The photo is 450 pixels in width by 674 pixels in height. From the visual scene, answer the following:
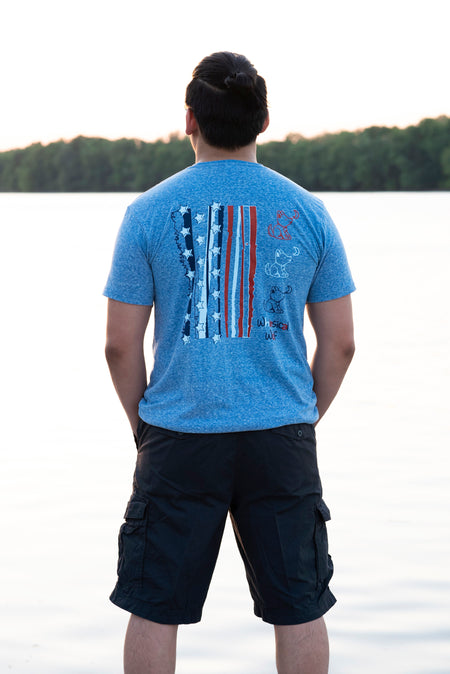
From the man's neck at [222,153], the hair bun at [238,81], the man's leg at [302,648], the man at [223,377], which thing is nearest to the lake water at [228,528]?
the man's leg at [302,648]

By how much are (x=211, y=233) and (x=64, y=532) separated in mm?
2856

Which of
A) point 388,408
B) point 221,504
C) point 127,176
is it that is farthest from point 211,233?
point 127,176

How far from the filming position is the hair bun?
7.57 ft

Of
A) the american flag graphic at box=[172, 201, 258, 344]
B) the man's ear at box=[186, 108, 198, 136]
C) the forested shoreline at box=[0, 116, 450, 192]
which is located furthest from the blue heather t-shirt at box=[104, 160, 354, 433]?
the forested shoreline at box=[0, 116, 450, 192]

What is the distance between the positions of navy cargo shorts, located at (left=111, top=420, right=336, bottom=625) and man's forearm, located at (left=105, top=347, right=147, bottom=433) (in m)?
0.14

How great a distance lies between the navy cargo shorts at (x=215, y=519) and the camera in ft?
7.67

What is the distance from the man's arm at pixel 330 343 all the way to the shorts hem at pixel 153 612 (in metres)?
0.64

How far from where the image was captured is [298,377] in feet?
7.89

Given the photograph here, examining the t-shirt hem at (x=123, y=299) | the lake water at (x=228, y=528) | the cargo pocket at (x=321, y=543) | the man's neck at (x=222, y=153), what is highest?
the man's neck at (x=222, y=153)

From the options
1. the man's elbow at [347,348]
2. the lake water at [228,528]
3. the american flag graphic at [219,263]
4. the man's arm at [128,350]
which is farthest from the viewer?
the lake water at [228,528]

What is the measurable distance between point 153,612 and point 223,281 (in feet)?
2.57

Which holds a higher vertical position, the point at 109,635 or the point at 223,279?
the point at 223,279

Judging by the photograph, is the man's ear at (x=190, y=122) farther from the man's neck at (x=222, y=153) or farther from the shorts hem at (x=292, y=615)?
the shorts hem at (x=292, y=615)

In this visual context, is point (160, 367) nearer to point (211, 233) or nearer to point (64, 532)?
point (211, 233)
